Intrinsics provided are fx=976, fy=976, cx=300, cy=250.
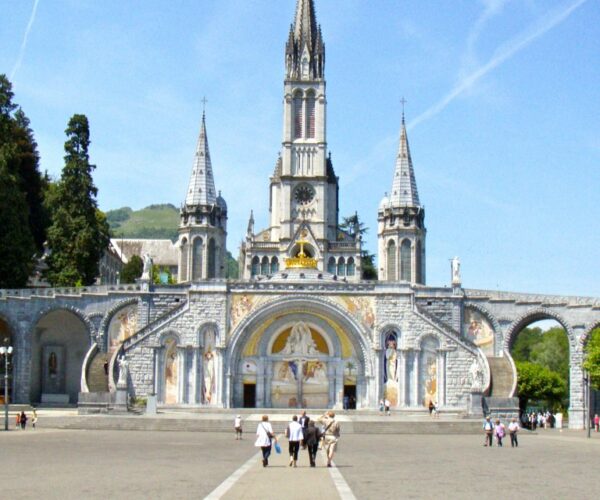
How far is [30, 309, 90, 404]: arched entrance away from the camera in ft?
196

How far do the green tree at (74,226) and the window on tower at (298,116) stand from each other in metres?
26.6

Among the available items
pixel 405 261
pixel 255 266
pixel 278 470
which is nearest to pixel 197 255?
pixel 255 266

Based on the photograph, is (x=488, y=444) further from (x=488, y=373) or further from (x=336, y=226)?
(x=336, y=226)

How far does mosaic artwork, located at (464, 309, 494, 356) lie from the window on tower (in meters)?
33.4

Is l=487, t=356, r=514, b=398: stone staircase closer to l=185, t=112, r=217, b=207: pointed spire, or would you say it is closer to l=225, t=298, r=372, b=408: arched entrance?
l=225, t=298, r=372, b=408: arched entrance

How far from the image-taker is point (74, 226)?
61.8 meters

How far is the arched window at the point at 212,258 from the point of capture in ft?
269

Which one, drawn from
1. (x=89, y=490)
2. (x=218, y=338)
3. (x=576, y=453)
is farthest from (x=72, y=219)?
(x=89, y=490)

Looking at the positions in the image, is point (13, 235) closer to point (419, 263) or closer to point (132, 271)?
point (419, 263)

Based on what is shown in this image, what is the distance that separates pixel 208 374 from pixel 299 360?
5.42 metres

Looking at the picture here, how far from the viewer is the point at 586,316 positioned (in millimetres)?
56094

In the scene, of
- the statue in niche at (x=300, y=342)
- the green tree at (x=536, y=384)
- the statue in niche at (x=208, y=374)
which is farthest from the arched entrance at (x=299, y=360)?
the green tree at (x=536, y=384)

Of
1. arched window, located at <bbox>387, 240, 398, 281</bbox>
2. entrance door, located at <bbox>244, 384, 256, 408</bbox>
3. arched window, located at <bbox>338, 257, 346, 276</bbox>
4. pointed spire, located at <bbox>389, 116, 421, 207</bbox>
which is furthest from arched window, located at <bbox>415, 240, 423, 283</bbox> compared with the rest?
entrance door, located at <bbox>244, 384, 256, 408</bbox>

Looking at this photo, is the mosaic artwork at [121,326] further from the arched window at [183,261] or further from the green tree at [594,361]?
the green tree at [594,361]
